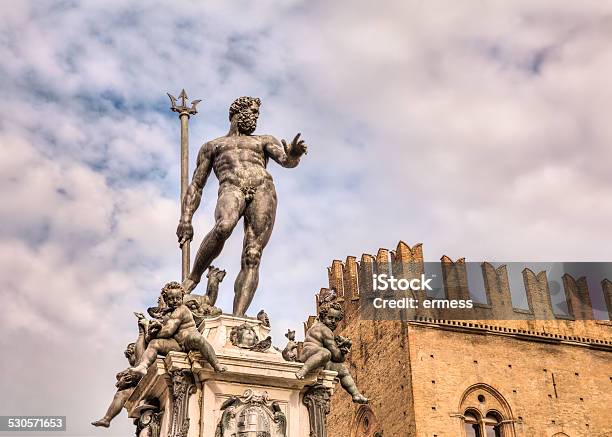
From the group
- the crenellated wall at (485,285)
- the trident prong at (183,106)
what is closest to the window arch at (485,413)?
the crenellated wall at (485,285)

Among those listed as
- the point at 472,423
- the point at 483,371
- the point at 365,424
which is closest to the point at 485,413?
the point at 472,423

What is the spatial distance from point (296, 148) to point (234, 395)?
214 cm

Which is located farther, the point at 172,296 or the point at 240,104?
the point at 240,104

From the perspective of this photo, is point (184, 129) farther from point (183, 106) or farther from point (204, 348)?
point (204, 348)

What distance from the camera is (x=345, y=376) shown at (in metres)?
6.38

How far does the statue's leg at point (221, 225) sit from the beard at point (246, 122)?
590mm

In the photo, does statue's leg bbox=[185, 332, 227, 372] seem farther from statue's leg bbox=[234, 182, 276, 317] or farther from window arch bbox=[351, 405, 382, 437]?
window arch bbox=[351, 405, 382, 437]

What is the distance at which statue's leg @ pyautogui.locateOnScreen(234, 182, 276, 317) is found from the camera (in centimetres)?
672

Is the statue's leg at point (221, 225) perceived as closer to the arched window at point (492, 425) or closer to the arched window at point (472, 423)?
the arched window at point (472, 423)

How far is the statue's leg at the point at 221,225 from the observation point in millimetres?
6734

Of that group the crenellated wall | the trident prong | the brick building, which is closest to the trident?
the trident prong

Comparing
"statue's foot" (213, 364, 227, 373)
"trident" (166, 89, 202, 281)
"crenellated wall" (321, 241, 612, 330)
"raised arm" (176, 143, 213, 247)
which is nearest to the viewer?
"statue's foot" (213, 364, 227, 373)

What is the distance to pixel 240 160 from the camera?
7.03m

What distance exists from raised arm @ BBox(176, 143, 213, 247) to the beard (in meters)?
0.30
